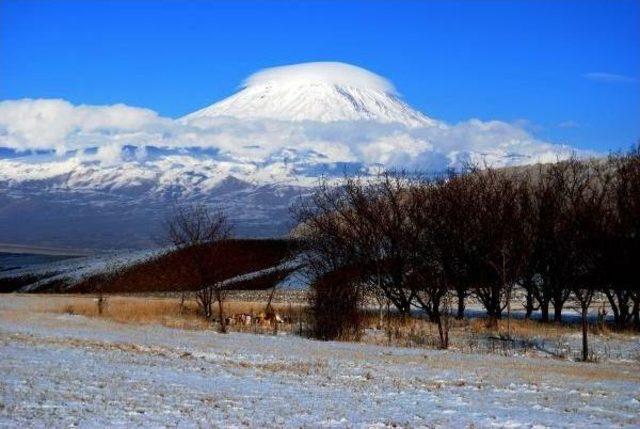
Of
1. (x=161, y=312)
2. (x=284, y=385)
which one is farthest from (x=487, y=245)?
(x=284, y=385)

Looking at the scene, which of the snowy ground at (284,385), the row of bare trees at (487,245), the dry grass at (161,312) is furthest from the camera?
the row of bare trees at (487,245)

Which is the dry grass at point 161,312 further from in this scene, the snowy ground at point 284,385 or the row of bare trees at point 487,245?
the snowy ground at point 284,385

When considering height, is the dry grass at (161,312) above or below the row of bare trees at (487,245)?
below

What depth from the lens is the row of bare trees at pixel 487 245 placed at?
117ft

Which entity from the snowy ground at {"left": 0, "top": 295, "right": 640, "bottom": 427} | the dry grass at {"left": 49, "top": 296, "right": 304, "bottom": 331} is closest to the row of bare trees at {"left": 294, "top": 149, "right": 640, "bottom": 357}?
the dry grass at {"left": 49, "top": 296, "right": 304, "bottom": 331}

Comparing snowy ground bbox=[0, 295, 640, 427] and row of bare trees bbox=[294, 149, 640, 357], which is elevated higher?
row of bare trees bbox=[294, 149, 640, 357]

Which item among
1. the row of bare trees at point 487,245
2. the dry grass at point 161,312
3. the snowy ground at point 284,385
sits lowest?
the snowy ground at point 284,385

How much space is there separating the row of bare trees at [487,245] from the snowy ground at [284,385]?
436 inches

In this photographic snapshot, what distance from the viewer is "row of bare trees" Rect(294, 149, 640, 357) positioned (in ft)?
117

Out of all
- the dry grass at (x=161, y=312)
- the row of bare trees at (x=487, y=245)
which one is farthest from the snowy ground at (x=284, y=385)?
the row of bare trees at (x=487, y=245)

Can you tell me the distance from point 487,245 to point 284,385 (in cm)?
2129

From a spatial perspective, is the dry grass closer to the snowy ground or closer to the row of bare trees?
the row of bare trees

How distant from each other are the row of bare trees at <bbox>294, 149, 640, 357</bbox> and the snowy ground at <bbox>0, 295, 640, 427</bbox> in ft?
36.3

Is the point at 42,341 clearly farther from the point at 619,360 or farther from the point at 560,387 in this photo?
the point at 619,360
